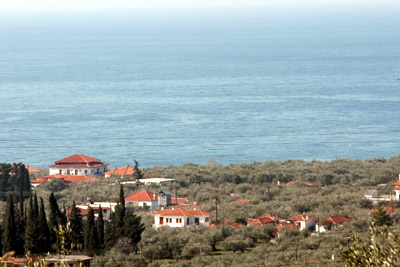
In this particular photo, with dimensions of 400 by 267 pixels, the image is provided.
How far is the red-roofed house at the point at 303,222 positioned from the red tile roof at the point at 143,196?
279 inches

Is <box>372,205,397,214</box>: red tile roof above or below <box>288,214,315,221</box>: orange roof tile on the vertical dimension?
above

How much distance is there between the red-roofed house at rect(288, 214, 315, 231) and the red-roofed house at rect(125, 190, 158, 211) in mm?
6717

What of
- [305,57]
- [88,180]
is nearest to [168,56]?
[305,57]

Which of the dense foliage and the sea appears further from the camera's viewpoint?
the sea

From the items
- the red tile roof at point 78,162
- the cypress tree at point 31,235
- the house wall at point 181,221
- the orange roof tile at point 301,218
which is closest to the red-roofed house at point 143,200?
the house wall at point 181,221

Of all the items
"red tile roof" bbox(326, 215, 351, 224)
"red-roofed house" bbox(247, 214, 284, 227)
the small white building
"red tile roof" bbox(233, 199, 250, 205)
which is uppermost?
the small white building

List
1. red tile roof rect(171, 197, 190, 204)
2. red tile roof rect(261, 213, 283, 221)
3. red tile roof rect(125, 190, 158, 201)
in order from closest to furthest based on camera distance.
Answer: red tile roof rect(261, 213, 283, 221)
red tile roof rect(125, 190, 158, 201)
red tile roof rect(171, 197, 190, 204)

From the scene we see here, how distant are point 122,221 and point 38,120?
52.4 metres

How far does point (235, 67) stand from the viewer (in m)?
130

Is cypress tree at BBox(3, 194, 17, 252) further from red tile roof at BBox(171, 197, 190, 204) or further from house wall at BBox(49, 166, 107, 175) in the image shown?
house wall at BBox(49, 166, 107, 175)

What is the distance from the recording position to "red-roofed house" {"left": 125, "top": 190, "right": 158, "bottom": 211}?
32.9 meters

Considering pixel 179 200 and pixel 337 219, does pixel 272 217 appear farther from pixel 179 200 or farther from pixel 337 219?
pixel 179 200

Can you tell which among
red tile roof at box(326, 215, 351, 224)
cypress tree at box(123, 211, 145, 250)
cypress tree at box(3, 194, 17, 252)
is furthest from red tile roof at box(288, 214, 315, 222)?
cypress tree at box(3, 194, 17, 252)

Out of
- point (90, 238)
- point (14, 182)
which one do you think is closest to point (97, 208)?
point (14, 182)
